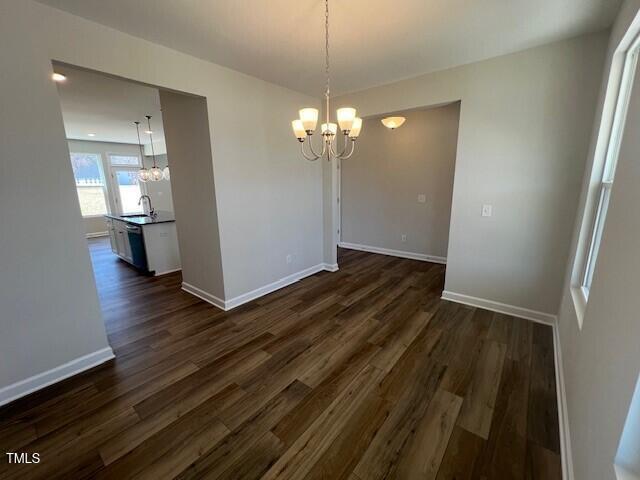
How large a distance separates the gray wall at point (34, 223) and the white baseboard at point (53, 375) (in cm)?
4

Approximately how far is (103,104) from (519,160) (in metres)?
5.76

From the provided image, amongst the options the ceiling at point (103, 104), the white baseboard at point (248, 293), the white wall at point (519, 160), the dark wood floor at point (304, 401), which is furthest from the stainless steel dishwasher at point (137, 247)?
the white wall at point (519, 160)

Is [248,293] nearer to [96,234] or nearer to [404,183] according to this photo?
[404,183]

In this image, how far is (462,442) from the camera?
1563mm

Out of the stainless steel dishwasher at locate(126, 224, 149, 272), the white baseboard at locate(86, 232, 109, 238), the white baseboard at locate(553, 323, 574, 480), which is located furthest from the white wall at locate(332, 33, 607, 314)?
the white baseboard at locate(86, 232, 109, 238)

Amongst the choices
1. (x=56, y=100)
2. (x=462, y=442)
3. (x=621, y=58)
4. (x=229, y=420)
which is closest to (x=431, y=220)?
(x=621, y=58)

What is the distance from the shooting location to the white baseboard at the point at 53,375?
6.23 ft

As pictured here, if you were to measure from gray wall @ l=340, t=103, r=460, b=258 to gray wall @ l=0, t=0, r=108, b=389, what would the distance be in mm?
4292

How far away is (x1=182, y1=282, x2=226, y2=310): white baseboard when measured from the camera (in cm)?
326

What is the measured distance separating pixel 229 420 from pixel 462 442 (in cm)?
142

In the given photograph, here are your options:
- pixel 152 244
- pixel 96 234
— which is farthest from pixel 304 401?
pixel 96 234

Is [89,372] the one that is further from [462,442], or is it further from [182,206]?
[462,442]

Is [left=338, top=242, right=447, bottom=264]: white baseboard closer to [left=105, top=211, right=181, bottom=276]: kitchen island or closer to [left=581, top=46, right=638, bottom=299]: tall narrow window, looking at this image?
[left=581, top=46, right=638, bottom=299]: tall narrow window

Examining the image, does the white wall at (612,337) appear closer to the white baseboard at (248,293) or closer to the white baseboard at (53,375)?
the white baseboard at (248,293)
